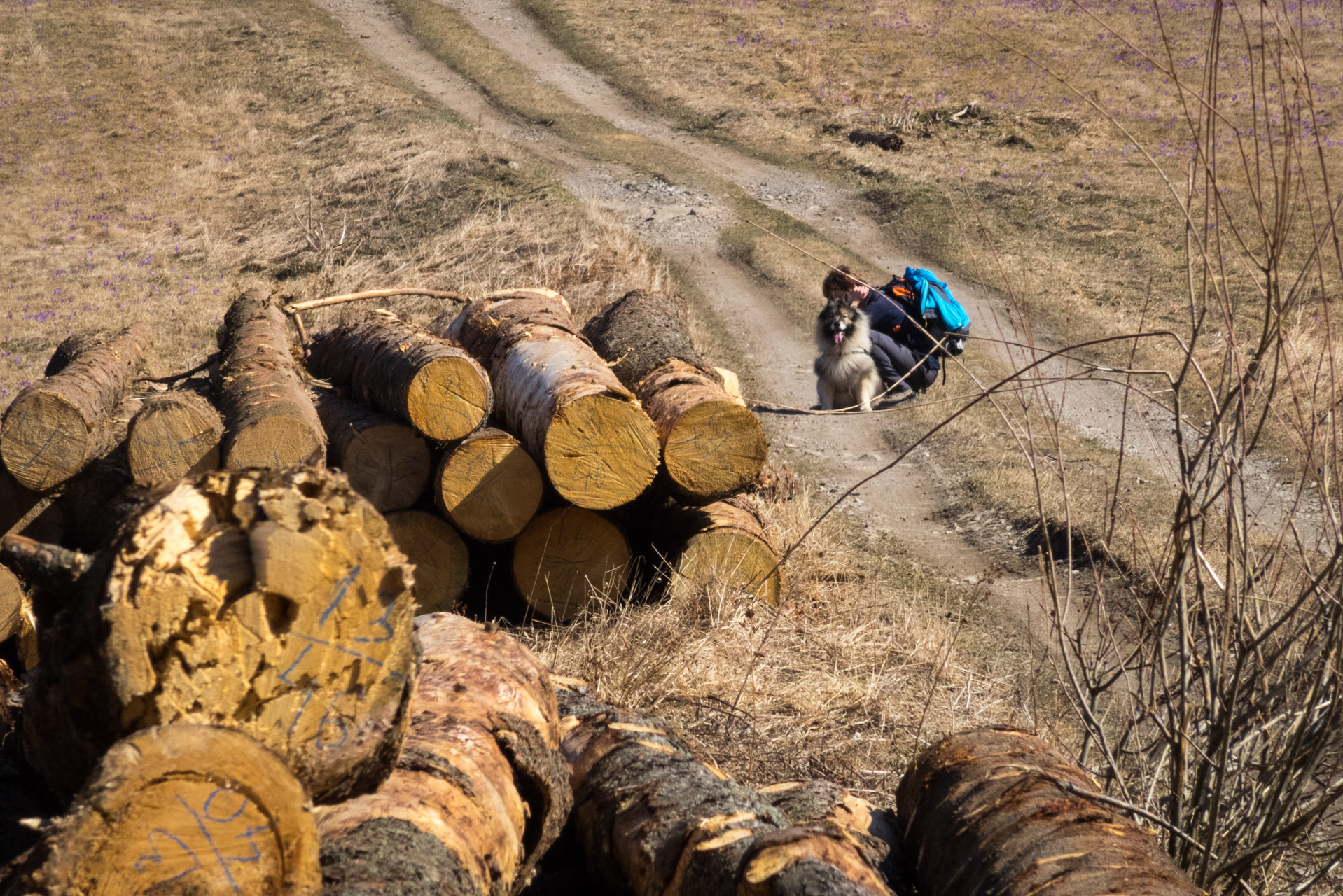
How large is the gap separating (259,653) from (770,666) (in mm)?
3154

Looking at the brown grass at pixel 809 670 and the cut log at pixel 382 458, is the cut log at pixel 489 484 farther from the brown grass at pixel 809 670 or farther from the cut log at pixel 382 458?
the brown grass at pixel 809 670

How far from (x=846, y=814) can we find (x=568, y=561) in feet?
8.17

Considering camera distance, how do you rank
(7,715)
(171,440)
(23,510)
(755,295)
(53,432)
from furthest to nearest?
1. (755,295)
2. (23,510)
3. (53,432)
4. (171,440)
5. (7,715)

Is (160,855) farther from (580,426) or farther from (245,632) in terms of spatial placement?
(580,426)

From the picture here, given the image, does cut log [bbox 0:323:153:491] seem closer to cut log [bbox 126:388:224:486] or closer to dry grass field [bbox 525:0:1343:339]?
cut log [bbox 126:388:224:486]

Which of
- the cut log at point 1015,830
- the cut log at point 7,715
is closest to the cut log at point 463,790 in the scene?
the cut log at point 7,715

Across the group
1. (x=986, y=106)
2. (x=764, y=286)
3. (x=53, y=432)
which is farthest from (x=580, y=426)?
(x=986, y=106)

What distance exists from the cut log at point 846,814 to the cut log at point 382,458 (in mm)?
2772

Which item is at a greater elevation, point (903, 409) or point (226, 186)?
point (903, 409)

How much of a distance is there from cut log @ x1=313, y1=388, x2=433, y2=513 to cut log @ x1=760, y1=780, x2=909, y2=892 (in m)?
2.77

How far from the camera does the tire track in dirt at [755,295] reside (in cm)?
704

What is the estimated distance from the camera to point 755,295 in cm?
1278

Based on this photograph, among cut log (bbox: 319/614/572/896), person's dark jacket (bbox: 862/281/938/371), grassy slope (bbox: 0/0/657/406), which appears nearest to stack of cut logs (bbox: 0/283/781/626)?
cut log (bbox: 319/614/572/896)

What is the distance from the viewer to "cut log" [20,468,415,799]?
1627mm
